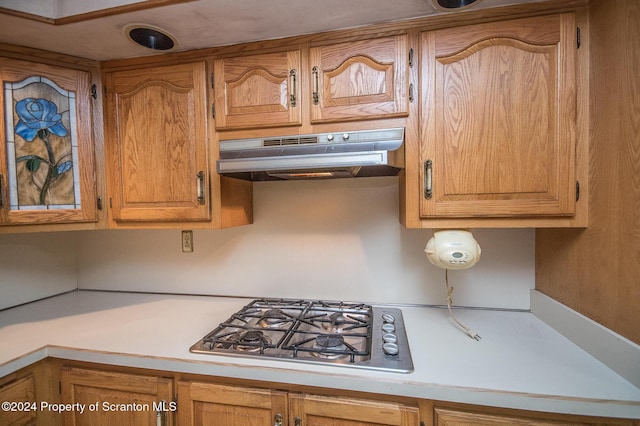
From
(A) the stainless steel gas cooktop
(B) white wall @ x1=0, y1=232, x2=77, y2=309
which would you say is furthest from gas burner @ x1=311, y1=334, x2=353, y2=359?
(B) white wall @ x1=0, y1=232, x2=77, y2=309

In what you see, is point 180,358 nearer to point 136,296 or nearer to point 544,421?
point 136,296

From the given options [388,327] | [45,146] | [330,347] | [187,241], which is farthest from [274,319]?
[45,146]

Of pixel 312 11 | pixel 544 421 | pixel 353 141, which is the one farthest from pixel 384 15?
pixel 544 421

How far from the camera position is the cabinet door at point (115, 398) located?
0.99 metres

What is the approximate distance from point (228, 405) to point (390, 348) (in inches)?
22.3

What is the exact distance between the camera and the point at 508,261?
1304mm

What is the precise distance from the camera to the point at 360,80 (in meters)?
1.09

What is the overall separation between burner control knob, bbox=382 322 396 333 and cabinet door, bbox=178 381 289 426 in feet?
1.44

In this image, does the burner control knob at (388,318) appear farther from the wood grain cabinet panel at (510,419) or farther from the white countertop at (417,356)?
the wood grain cabinet panel at (510,419)

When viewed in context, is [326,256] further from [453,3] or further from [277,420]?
[453,3]

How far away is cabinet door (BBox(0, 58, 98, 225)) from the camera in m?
1.15

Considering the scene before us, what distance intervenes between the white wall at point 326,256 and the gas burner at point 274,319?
23 cm

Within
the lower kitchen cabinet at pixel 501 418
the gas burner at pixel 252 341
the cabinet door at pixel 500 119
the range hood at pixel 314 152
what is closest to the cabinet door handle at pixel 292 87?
the range hood at pixel 314 152

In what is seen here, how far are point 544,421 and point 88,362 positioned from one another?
1.47m
